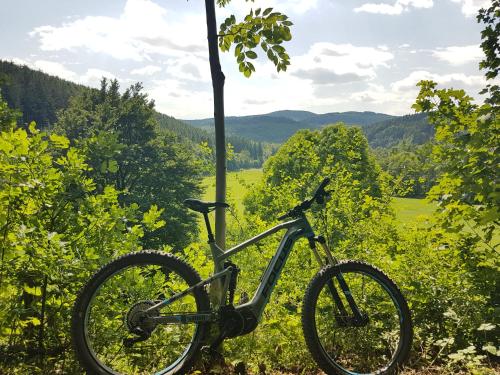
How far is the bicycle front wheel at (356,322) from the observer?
133 inches

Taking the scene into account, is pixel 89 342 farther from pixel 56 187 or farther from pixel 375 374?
pixel 375 374

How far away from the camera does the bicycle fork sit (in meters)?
3.52

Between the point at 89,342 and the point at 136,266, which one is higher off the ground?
the point at 136,266

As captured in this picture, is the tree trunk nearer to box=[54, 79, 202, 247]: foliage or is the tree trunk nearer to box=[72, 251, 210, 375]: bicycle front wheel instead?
box=[72, 251, 210, 375]: bicycle front wheel

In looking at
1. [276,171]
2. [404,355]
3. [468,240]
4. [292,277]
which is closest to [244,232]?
[292,277]

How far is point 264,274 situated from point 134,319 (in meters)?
1.16

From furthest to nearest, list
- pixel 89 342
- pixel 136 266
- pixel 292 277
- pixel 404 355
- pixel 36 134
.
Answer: pixel 292 277
pixel 36 134
pixel 404 355
pixel 136 266
pixel 89 342

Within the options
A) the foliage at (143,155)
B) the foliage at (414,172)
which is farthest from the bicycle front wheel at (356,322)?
the foliage at (143,155)

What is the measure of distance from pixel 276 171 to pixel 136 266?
28.7 metres

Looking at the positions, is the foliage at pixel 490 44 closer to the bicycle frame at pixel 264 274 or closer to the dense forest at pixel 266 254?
the dense forest at pixel 266 254

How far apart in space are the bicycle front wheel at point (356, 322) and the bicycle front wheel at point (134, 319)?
3.30 ft

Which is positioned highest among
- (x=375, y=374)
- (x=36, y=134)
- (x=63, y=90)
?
(x=63, y=90)

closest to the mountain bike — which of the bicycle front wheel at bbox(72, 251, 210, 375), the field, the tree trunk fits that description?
the bicycle front wheel at bbox(72, 251, 210, 375)

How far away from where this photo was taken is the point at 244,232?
1161cm
